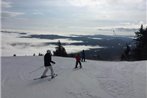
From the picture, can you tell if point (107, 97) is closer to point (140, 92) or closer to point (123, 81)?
point (140, 92)

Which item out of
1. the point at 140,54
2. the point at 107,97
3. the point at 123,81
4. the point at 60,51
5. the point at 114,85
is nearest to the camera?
the point at 107,97

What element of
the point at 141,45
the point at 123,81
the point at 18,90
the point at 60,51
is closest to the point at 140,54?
the point at 141,45

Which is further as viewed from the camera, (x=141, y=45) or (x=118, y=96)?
(x=141, y=45)

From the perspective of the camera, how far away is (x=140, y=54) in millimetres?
73438

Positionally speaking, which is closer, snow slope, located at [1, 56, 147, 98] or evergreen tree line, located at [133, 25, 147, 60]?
snow slope, located at [1, 56, 147, 98]

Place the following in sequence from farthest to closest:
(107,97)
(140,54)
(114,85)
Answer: (140,54), (114,85), (107,97)

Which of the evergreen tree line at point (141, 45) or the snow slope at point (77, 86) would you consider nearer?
the snow slope at point (77, 86)

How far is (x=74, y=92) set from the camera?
50.3 ft

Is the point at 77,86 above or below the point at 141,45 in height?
below

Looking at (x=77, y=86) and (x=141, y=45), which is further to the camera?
(x=141, y=45)

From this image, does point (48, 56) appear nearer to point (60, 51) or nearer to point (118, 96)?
point (118, 96)

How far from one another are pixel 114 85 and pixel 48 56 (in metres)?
4.94

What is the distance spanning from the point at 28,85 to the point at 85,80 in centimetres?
400

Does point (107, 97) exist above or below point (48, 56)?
below
